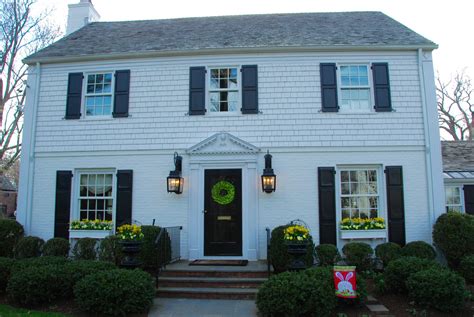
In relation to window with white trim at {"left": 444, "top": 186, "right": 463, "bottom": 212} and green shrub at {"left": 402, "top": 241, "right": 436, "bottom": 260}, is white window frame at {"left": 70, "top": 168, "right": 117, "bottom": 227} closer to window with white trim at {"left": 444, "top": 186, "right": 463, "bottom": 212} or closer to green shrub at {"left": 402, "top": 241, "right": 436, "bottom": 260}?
green shrub at {"left": 402, "top": 241, "right": 436, "bottom": 260}

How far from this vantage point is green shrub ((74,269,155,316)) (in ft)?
20.0

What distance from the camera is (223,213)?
948cm

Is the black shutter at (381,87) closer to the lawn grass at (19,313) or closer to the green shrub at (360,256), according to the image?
the green shrub at (360,256)

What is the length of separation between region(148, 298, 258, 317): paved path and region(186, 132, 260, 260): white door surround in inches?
90.1

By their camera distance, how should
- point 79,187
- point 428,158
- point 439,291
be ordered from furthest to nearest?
point 79,187 → point 428,158 → point 439,291

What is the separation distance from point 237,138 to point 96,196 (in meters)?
4.05

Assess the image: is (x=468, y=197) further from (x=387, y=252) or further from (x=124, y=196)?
(x=124, y=196)

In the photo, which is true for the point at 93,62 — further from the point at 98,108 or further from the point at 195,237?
the point at 195,237

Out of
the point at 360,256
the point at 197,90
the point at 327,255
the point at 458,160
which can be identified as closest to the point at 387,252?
the point at 360,256

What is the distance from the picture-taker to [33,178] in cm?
1018

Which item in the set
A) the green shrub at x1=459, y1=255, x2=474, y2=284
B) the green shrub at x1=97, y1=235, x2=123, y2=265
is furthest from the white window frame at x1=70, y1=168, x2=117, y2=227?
the green shrub at x1=459, y1=255, x2=474, y2=284

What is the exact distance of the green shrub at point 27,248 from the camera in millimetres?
9094

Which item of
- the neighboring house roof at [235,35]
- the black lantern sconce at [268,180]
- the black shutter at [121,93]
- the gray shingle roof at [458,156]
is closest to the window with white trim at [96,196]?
the black shutter at [121,93]

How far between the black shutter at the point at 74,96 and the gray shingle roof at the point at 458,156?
38.1 ft
